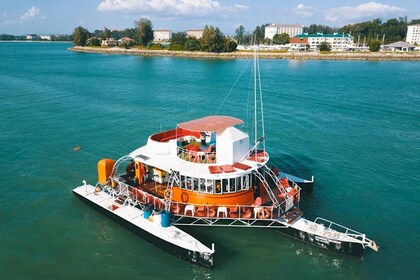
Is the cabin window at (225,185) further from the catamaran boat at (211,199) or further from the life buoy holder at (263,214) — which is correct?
the life buoy holder at (263,214)

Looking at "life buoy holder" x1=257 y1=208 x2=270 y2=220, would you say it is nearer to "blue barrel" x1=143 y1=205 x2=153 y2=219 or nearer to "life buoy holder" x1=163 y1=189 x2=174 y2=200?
"life buoy holder" x1=163 y1=189 x2=174 y2=200

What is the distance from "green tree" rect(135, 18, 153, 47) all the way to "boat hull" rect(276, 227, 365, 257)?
188m

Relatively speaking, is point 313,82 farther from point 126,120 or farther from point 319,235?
point 319,235

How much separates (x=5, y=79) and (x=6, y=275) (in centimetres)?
7431

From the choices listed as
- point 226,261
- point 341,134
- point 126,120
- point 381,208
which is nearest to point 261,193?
point 226,261

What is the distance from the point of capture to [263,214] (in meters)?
19.8

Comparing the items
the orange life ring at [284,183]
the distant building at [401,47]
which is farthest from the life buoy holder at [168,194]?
the distant building at [401,47]

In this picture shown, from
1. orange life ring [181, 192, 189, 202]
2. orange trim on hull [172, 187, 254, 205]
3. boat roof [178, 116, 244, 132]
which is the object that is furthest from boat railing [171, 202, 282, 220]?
boat roof [178, 116, 244, 132]

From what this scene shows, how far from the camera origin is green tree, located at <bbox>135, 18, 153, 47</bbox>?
626 feet

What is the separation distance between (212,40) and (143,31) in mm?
52397

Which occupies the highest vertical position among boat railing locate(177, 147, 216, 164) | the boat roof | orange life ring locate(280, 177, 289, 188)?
the boat roof

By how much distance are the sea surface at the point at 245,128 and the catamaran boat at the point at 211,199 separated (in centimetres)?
96

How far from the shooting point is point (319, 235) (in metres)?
19.5

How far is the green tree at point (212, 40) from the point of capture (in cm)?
15800
